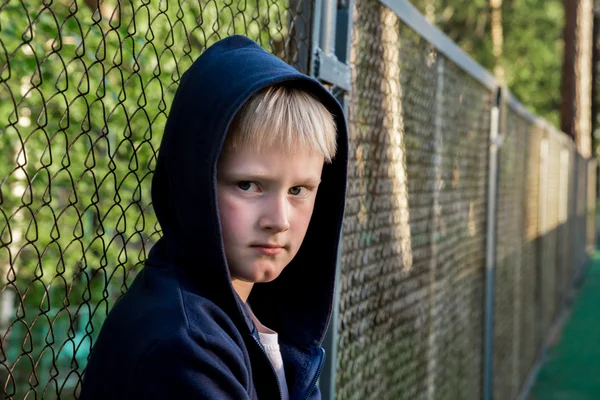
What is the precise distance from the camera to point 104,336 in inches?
53.5

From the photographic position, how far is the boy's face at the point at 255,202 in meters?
1.46

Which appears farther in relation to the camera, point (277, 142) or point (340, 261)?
point (340, 261)

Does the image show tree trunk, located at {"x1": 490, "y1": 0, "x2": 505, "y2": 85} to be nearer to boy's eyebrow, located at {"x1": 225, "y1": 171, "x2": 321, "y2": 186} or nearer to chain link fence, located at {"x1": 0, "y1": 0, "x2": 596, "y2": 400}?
chain link fence, located at {"x1": 0, "y1": 0, "x2": 596, "y2": 400}

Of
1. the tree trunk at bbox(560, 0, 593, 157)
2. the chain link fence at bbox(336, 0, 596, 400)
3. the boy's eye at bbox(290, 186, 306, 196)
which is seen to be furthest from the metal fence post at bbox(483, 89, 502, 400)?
the tree trunk at bbox(560, 0, 593, 157)

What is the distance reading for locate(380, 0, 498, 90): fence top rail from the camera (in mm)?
2919

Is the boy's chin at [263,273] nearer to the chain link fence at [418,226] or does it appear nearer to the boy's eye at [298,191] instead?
the boy's eye at [298,191]

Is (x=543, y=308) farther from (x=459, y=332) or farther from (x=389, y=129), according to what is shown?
(x=389, y=129)

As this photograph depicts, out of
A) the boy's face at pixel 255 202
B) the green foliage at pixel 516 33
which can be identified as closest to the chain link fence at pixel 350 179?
the boy's face at pixel 255 202

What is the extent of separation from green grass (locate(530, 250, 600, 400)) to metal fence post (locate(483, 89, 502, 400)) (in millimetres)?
2411

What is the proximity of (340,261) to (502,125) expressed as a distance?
118 inches

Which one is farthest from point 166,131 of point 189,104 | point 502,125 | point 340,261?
point 502,125

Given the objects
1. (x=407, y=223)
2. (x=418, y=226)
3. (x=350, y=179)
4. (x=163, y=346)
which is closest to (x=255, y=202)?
(x=163, y=346)

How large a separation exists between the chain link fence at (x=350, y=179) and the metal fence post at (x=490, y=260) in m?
0.05

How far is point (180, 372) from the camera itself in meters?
1.25
